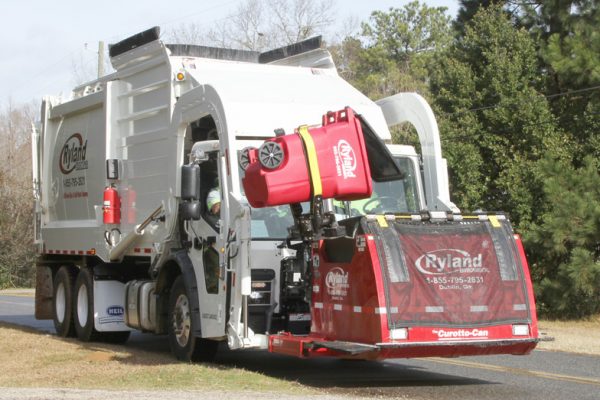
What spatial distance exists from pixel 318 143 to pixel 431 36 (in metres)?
49.8

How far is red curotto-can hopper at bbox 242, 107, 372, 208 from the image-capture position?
10.4 metres

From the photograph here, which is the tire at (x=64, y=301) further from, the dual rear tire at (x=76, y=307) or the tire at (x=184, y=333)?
the tire at (x=184, y=333)

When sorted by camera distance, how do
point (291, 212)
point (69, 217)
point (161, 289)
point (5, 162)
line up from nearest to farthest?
point (291, 212) < point (161, 289) < point (69, 217) < point (5, 162)

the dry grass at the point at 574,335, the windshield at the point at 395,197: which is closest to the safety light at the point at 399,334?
the windshield at the point at 395,197

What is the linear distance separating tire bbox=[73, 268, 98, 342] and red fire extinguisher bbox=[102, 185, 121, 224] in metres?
1.25

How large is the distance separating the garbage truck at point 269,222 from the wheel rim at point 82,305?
0.10 feet

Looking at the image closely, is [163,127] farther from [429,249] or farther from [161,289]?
[429,249]

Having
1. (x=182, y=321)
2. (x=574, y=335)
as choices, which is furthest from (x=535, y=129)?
(x=182, y=321)

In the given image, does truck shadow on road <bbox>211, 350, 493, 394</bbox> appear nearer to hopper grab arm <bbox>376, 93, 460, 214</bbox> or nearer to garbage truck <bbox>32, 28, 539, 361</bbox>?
garbage truck <bbox>32, 28, 539, 361</bbox>

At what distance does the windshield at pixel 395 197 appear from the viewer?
12156 mm

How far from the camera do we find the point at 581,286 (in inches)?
754

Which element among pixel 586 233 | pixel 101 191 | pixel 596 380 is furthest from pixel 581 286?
pixel 101 191

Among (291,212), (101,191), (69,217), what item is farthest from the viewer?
(69,217)

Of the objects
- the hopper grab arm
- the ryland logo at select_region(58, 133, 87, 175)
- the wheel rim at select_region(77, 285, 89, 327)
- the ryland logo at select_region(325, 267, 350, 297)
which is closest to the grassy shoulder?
the ryland logo at select_region(325, 267, 350, 297)
